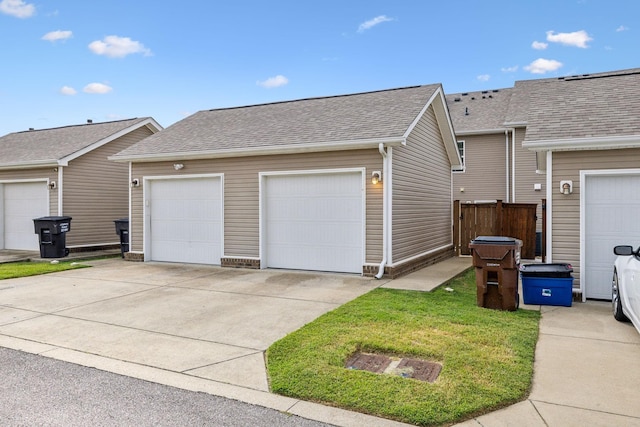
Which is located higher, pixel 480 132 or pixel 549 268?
pixel 480 132

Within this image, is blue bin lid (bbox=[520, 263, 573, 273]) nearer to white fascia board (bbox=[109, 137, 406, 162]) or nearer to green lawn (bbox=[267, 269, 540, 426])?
green lawn (bbox=[267, 269, 540, 426])

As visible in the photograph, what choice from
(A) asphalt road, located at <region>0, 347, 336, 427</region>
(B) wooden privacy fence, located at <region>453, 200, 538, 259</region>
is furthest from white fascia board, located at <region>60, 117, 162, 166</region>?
(B) wooden privacy fence, located at <region>453, 200, 538, 259</region>

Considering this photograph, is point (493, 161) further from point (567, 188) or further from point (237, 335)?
point (237, 335)

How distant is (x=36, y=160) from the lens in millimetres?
13641

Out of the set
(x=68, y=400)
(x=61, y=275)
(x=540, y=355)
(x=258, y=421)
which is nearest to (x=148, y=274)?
(x=61, y=275)

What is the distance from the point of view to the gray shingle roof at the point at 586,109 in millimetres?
7023

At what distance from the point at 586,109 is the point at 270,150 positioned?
20.6 ft

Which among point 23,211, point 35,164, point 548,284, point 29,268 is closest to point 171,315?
point 548,284

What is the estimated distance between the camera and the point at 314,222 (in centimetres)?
977

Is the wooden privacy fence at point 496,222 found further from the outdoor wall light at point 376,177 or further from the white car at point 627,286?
the white car at point 627,286

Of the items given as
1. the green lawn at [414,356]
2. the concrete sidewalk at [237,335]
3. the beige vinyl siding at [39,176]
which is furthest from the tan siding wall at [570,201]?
the beige vinyl siding at [39,176]

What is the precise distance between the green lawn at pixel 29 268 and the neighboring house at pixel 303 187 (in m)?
1.63

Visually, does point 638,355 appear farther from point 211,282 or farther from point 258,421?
point 211,282

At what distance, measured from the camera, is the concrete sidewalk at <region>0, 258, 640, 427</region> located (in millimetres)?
3367
